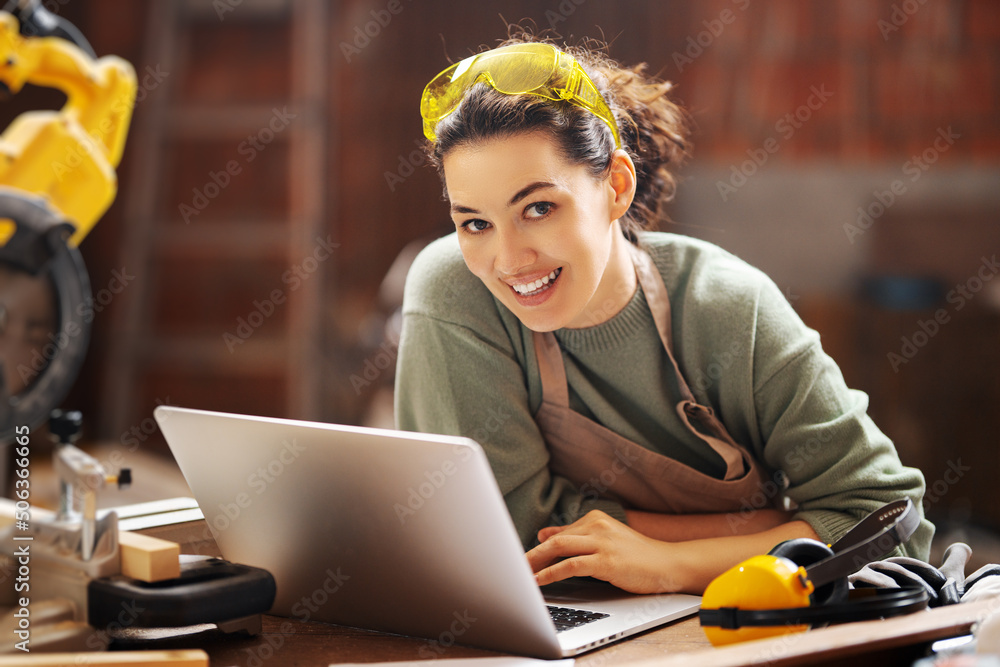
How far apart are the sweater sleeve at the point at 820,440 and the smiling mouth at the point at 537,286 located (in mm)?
265

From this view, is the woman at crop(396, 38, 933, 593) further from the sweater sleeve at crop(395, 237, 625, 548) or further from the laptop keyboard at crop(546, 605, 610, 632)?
the laptop keyboard at crop(546, 605, 610, 632)

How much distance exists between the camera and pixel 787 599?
2.55 ft

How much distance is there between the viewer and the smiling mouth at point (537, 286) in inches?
45.1

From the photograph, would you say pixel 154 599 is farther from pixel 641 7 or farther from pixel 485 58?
pixel 641 7

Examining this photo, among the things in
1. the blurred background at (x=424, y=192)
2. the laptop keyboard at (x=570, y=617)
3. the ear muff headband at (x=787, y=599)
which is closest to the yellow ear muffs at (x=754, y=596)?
the ear muff headband at (x=787, y=599)

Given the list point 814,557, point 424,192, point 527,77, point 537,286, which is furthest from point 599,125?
point 424,192

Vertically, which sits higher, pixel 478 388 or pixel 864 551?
pixel 478 388

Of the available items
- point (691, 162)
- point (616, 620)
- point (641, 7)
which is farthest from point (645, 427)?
point (641, 7)

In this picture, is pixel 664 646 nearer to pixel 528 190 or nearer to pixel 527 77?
pixel 528 190

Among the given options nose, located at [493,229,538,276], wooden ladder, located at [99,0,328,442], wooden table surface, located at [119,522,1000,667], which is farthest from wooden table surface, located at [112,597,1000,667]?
wooden ladder, located at [99,0,328,442]

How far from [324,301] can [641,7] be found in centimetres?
145

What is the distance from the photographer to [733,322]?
1.20 m

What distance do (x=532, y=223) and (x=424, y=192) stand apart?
2349 millimetres

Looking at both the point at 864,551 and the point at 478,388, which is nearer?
the point at 864,551
